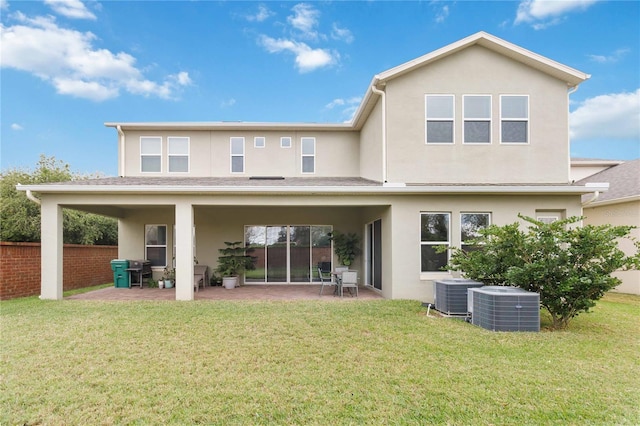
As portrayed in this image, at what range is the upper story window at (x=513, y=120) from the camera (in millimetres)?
10180

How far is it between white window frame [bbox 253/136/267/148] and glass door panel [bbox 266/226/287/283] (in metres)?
3.19

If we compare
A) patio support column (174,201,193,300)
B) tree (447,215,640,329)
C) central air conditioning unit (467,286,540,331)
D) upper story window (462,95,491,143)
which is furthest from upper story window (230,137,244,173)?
central air conditioning unit (467,286,540,331)

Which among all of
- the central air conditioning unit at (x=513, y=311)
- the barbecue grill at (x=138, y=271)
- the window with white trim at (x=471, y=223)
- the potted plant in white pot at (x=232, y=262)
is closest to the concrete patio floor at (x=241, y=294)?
the potted plant in white pot at (x=232, y=262)

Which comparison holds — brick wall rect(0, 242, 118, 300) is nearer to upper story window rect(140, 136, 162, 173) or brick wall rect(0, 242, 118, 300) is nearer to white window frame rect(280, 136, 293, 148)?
upper story window rect(140, 136, 162, 173)

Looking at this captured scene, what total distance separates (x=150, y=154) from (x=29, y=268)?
17.6 ft

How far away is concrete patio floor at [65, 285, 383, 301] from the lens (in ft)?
34.2

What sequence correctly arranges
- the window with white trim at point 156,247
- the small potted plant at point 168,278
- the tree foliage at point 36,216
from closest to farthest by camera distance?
1. the small potted plant at point 168,278
2. the window with white trim at point 156,247
3. the tree foliage at point 36,216

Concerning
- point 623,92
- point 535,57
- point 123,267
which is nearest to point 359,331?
point 535,57

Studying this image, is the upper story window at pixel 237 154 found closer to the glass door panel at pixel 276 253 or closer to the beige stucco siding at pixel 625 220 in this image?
the glass door panel at pixel 276 253

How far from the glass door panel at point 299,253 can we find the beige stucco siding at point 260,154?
2254 mm

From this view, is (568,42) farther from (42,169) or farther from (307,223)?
(42,169)

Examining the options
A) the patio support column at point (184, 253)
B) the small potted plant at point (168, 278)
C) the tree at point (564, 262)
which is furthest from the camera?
the small potted plant at point (168, 278)

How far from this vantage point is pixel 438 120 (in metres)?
10.1

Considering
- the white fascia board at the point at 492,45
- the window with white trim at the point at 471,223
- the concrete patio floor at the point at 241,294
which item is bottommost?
the concrete patio floor at the point at 241,294
